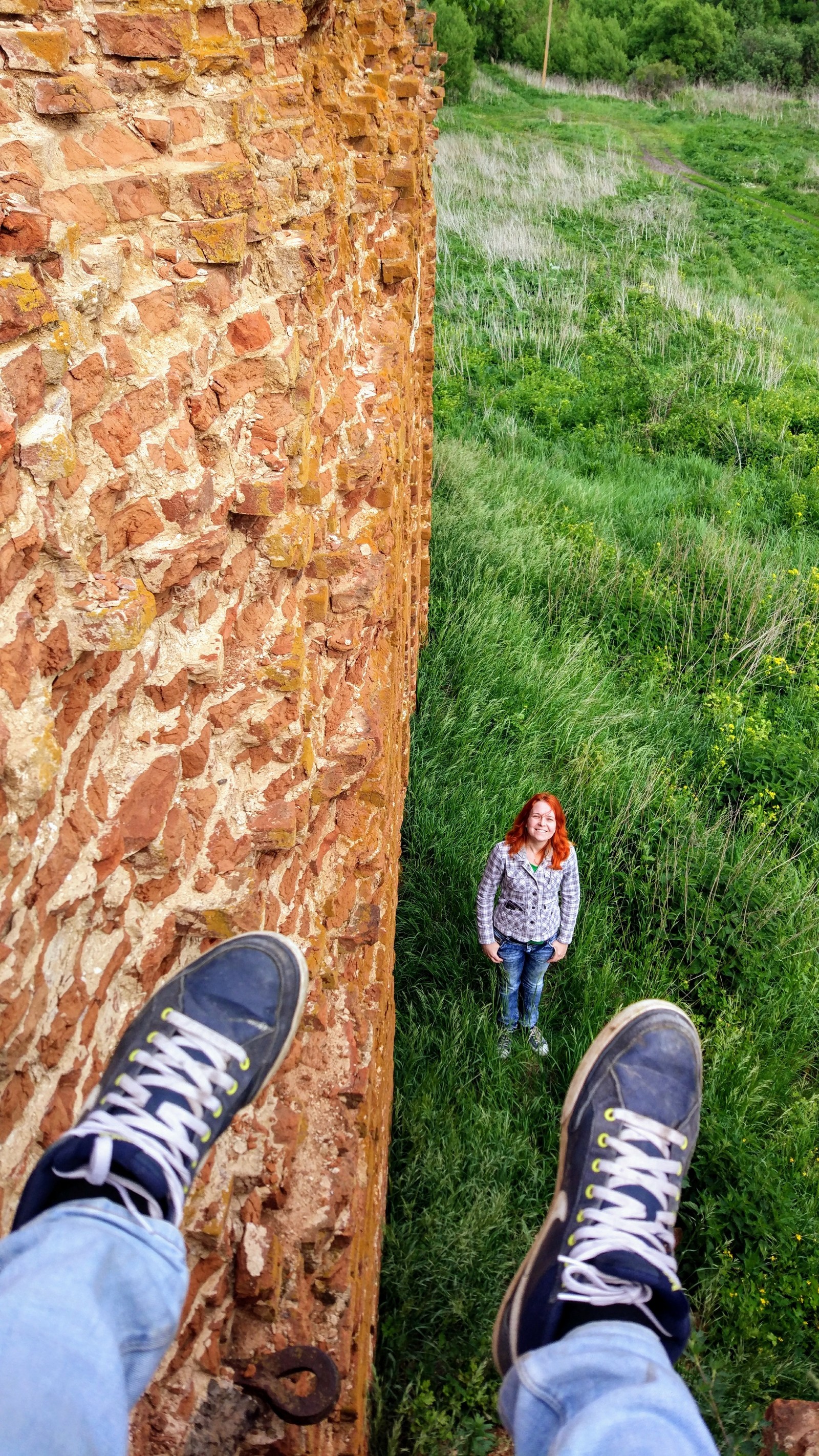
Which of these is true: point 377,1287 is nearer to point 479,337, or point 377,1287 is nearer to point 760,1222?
point 760,1222

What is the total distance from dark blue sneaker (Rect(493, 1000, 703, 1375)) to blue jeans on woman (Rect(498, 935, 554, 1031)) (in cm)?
192

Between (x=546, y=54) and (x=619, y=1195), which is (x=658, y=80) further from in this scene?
(x=619, y=1195)

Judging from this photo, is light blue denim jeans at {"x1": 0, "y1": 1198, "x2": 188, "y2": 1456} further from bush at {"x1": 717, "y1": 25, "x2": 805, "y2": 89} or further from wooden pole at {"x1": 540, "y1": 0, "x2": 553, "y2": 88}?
bush at {"x1": 717, "y1": 25, "x2": 805, "y2": 89}

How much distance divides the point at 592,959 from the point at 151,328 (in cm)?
362

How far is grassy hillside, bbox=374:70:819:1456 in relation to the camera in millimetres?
3275

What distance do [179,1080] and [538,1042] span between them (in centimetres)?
281

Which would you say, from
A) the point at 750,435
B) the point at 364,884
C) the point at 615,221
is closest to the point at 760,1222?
the point at 364,884

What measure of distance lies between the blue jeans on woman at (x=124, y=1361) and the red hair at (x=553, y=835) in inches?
95.5

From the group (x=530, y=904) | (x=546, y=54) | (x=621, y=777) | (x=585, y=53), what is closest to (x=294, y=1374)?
Answer: (x=530, y=904)

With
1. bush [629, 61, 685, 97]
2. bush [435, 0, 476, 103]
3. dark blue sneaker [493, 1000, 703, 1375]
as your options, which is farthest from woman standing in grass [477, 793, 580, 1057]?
bush [629, 61, 685, 97]

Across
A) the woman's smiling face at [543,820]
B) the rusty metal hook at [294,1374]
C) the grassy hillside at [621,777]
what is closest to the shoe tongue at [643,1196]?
the rusty metal hook at [294,1374]

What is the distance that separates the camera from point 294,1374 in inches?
79.2

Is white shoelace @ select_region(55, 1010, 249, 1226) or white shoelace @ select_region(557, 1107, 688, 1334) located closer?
white shoelace @ select_region(55, 1010, 249, 1226)

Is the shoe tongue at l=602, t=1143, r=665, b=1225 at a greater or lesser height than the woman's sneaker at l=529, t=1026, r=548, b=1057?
greater
